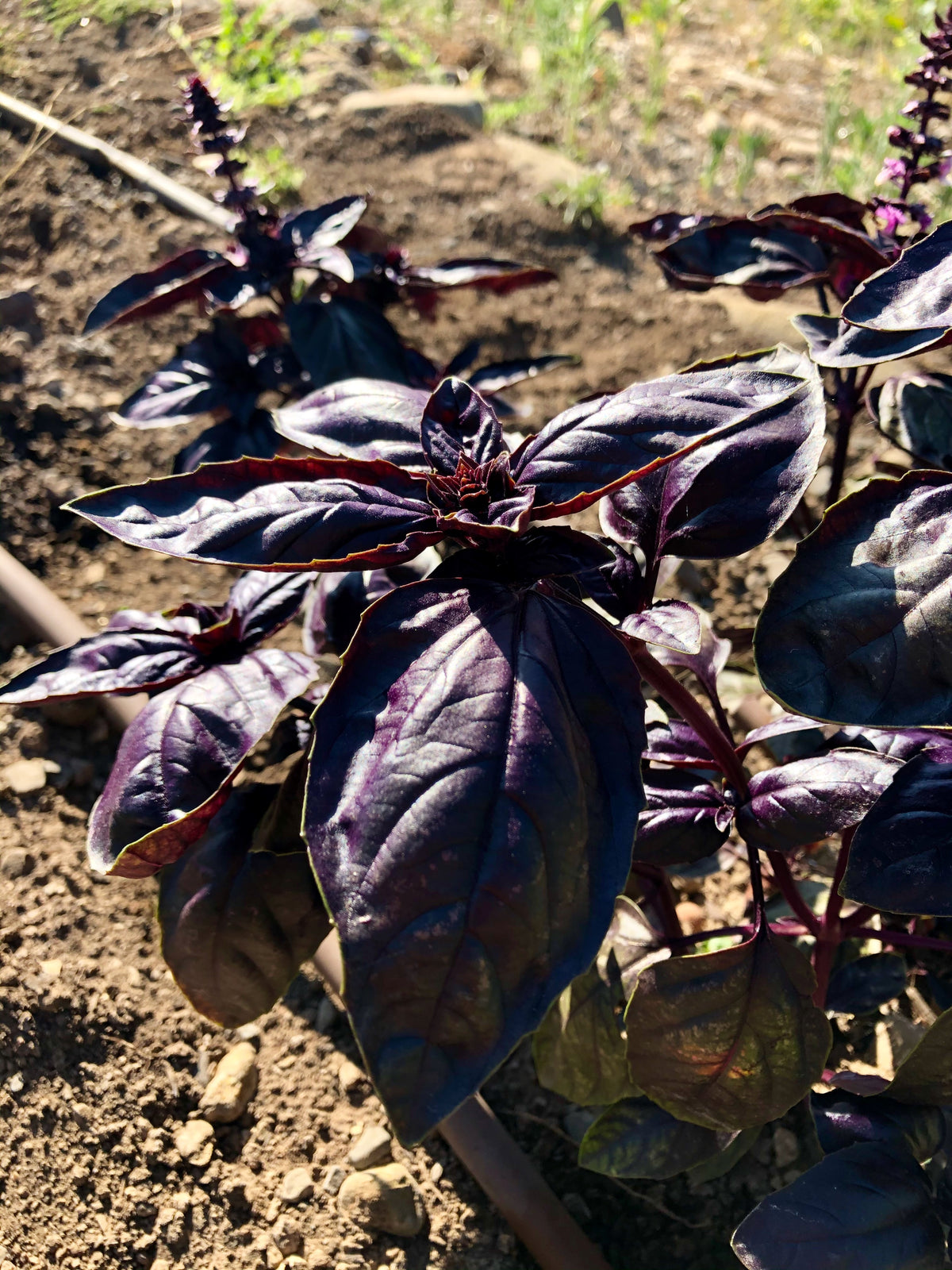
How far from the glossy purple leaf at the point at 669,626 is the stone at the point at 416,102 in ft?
11.0

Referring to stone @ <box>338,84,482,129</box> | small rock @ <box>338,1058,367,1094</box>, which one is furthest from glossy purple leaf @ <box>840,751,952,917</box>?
stone @ <box>338,84,482,129</box>

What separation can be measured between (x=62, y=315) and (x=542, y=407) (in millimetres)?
1355

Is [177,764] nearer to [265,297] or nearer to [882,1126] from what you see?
[882,1126]

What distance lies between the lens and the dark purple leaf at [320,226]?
1992 mm

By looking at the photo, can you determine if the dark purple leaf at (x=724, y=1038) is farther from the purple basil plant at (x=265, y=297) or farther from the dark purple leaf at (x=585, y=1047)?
the purple basil plant at (x=265, y=297)

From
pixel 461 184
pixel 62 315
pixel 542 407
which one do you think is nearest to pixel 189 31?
pixel 461 184

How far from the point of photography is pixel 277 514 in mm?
1053

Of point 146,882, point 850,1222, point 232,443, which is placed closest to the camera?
point 850,1222

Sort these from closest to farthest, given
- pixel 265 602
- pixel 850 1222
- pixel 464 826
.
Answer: pixel 464 826 → pixel 850 1222 → pixel 265 602

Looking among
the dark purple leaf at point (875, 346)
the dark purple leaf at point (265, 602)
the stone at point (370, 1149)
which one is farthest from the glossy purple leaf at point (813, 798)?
the stone at point (370, 1149)

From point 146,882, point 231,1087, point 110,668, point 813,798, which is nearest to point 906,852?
point 813,798

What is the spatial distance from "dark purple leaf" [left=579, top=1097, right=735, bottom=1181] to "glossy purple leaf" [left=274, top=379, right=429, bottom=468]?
0.95m

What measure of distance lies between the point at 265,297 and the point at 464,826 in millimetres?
1481

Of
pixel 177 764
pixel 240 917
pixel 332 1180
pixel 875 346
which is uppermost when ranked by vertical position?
pixel 875 346
